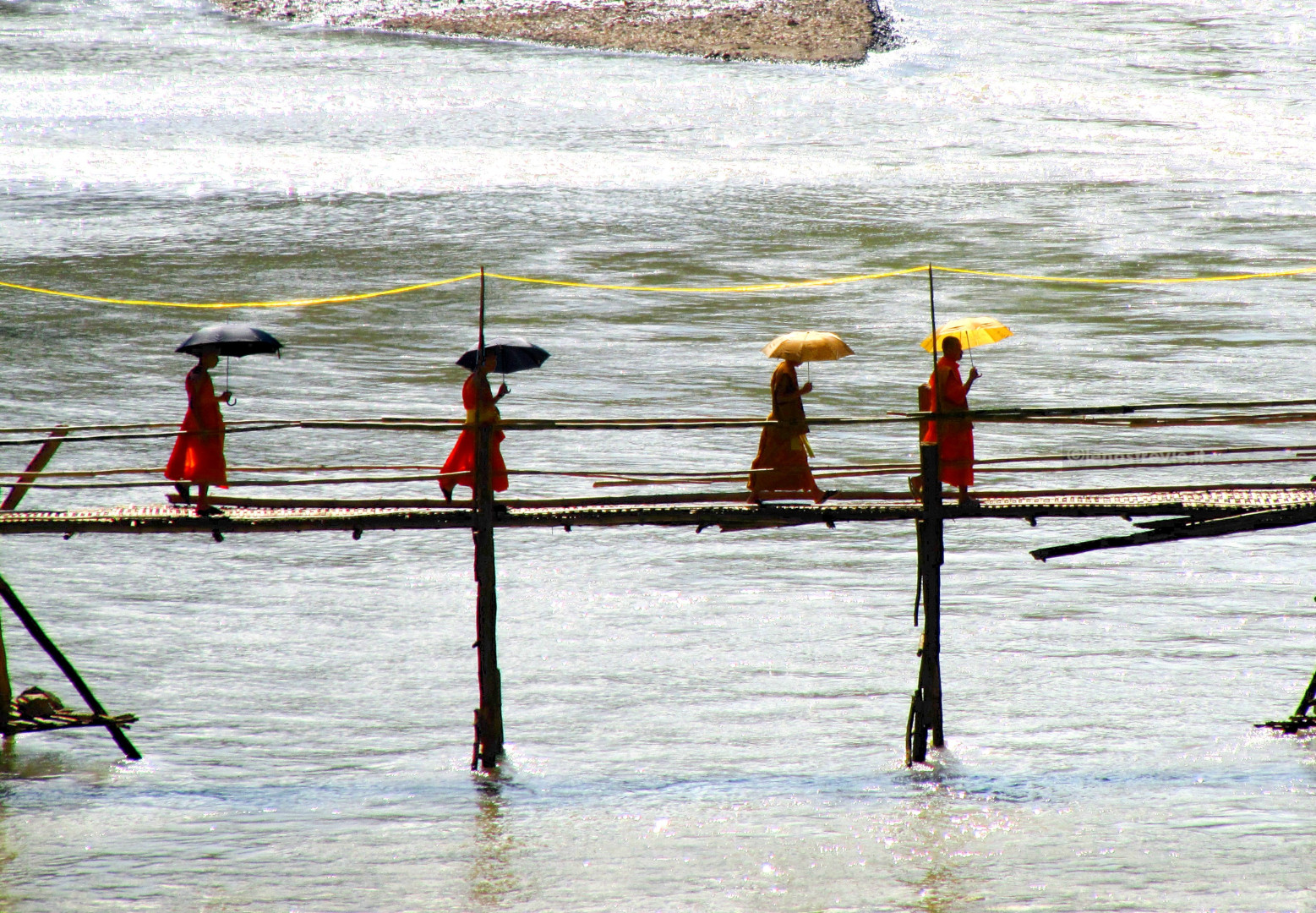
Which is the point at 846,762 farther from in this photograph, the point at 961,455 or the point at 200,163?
the point at 200,163

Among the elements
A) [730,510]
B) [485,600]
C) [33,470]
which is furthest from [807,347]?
[33,470]

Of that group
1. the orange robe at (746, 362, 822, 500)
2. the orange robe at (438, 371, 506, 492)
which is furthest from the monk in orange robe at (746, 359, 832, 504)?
the orange robe at (438, 371, 506, 492)

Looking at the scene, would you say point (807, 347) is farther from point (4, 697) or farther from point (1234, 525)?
point (4, 697)

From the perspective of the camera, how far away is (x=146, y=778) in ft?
42.8

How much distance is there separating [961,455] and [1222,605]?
6.32 meters

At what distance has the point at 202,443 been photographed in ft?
38.0

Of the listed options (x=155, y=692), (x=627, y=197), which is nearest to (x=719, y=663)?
(x=155, y=692)

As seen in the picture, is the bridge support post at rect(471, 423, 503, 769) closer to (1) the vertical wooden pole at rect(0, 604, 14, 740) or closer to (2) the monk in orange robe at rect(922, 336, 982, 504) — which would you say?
(2) the monk in orange robe at rect(922, 336, 982, 504)

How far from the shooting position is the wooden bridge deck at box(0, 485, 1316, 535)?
10922 millimetres

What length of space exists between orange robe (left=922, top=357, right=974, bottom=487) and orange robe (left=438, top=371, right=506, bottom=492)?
3156 millimetres

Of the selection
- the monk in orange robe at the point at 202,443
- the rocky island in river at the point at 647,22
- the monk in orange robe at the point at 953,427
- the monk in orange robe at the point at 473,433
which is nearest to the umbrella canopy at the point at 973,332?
the monk in orange robe at the point at 953,427

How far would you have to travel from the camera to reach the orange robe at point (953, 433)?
11555 mm

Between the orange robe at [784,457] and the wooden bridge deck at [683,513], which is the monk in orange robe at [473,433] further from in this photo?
the orange robe at [784,457]

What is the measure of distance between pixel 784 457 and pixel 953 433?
4.15 ft
